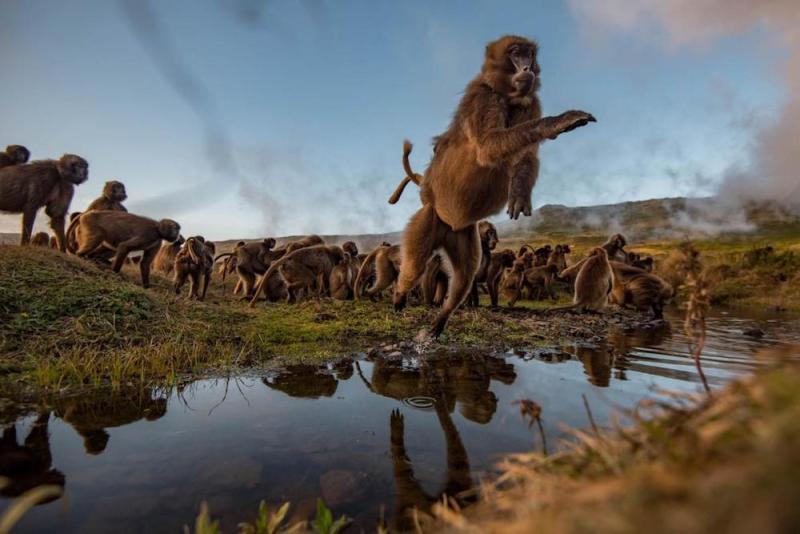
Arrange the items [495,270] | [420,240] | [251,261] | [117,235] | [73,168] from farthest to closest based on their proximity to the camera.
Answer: [495,270] < [251,261] < [117,235] < [73,168] < [420,240]

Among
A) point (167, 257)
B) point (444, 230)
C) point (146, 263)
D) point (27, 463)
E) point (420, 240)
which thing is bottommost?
point (27, 463)

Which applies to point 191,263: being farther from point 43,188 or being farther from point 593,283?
point 593,283

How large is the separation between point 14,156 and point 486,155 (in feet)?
39.0

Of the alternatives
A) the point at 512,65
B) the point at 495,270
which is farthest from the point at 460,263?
the point at 495,270

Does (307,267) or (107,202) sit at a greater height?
(107,202)

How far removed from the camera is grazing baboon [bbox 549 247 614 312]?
41.0 ft

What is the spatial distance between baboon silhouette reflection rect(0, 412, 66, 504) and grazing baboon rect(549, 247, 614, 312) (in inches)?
490

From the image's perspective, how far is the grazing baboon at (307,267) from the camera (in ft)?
44.0

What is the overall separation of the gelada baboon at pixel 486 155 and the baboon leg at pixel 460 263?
0.02 m

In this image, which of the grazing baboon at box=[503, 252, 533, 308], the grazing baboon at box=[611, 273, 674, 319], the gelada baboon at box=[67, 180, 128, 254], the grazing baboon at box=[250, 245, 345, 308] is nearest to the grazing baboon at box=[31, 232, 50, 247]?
the gelada baboon at box=[67, 180, 128, 254]

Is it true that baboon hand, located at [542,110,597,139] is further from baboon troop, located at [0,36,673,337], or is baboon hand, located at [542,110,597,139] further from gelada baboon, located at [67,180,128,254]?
gelada baboon, located at [67,180,128,254]

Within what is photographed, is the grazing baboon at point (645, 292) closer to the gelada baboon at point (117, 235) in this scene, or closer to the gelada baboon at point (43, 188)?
the gelada baboon at point (117, 235)

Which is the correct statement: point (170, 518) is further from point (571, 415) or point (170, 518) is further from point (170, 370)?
point (170, 370)

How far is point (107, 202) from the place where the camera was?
12547mm
